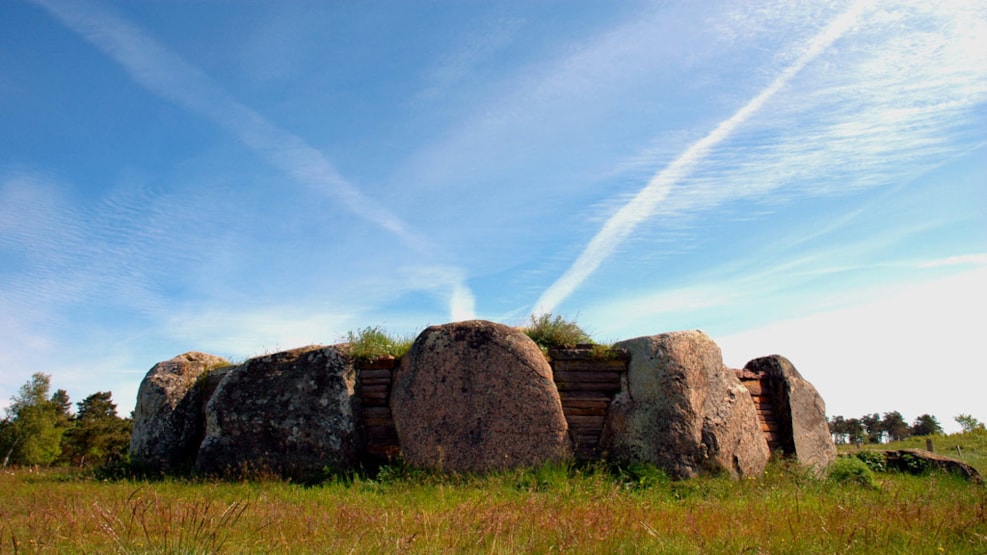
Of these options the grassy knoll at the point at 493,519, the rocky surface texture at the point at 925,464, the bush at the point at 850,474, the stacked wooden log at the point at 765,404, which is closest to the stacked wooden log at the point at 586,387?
the grassy knoll at the point at 493,519

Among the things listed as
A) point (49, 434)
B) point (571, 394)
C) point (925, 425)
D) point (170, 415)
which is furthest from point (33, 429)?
point (925, 425)

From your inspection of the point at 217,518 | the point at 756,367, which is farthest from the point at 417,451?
the point at 756,367

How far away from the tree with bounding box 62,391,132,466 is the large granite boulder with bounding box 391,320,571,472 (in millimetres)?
33919

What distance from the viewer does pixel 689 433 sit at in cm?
1048

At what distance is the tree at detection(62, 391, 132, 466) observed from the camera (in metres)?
41.2

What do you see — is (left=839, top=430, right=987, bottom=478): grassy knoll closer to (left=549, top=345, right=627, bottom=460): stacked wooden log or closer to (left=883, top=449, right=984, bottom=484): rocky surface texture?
(left=883, top=449, right=984, bottom=484): rocky surface texture

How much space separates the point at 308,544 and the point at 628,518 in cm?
296

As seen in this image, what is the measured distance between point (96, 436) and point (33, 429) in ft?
16.4

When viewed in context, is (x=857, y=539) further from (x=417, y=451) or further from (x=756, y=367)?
(x=756, y=367)

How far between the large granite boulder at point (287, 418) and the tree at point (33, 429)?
39.0 metres

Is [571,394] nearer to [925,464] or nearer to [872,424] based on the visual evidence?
[925,464]

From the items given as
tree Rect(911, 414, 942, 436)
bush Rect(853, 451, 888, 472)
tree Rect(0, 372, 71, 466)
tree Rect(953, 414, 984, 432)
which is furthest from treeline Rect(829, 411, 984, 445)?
tree Rect(0, 372, 71, 466)

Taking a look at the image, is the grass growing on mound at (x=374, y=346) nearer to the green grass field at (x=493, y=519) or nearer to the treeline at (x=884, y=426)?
the green grass field at (x=493, y=519)

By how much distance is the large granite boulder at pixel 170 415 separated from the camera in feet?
41.0
